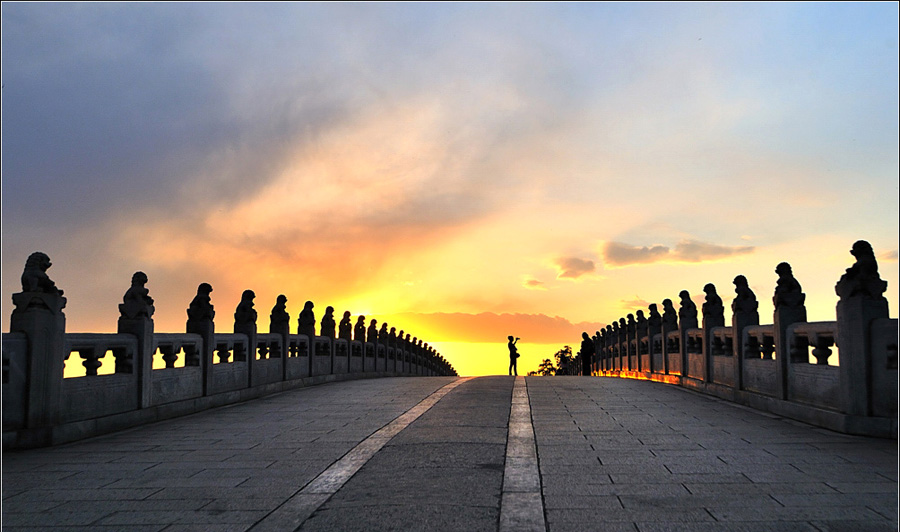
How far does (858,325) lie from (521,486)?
5.64m

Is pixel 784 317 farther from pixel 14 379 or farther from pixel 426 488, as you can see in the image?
pixel 14 379

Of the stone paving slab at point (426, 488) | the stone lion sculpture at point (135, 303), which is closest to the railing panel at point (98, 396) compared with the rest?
the stone lion sculpture at point (135, 303)

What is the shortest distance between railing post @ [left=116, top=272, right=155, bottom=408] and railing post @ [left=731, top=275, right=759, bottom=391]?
10.6 meters

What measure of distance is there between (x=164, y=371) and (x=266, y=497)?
272 inches

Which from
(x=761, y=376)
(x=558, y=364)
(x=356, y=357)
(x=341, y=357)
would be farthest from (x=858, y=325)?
(x=558, y=364)

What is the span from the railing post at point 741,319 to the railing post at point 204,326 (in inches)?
402

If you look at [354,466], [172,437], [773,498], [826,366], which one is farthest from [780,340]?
[172,437]

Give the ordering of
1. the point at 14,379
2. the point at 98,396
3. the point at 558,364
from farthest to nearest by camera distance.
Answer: the point at 558,364, the point at 98,396, the point at 14,379

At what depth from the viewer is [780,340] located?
36.9 feet

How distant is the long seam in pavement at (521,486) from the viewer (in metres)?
5.02

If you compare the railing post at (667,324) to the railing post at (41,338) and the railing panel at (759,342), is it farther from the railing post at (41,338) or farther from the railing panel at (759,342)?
the railing post at (41,338)

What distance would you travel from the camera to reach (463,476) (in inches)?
257

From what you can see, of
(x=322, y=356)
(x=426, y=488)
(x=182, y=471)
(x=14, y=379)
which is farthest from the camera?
(x=322, y=356)

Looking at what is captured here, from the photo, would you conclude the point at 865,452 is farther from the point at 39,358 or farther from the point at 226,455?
the point at 39,358
